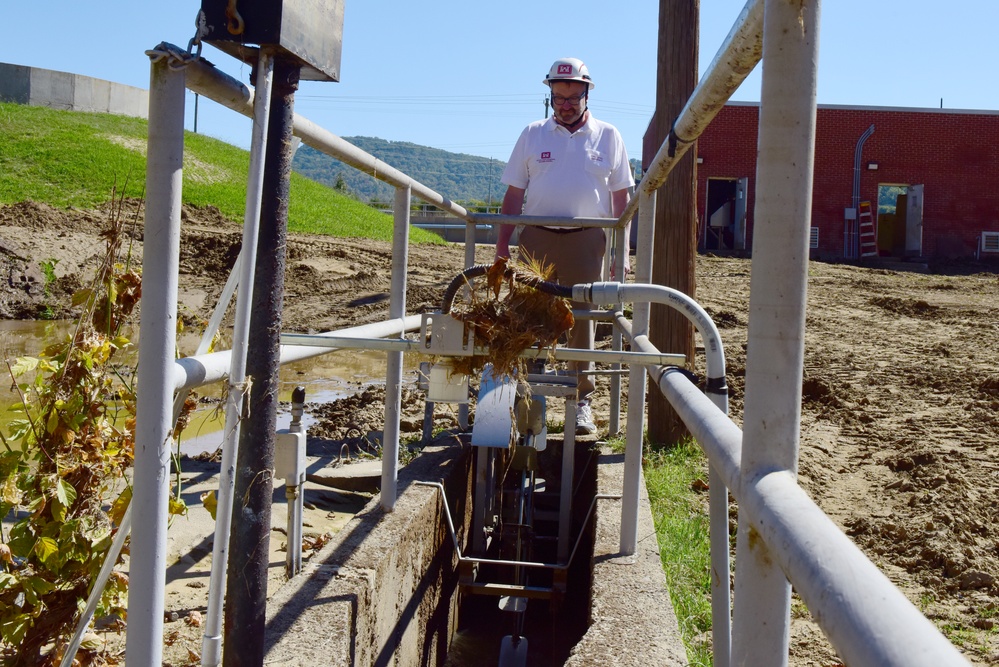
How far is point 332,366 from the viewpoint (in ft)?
33.5

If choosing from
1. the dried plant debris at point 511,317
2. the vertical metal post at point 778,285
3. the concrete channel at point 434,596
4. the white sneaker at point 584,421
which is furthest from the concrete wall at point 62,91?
the vertical metal post at point 778,285

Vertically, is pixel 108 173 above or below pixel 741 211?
below

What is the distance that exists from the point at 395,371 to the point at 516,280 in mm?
855

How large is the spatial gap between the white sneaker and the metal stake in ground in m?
3.40

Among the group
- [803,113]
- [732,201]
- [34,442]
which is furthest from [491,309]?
[732,201]

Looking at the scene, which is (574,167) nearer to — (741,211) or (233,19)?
(233,19)

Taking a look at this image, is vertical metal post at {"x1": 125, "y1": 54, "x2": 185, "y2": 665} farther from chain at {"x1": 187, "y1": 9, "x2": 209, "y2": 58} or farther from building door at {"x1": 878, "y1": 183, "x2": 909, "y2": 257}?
building door at {"x1": 878, "y1": 183, "x2": 909, "y2": 257}

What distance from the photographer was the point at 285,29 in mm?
1642

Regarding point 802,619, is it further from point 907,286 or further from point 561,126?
point 907,286

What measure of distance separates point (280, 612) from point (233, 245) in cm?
1613

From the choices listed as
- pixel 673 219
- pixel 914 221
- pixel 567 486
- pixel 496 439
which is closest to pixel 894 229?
pixel 914 221

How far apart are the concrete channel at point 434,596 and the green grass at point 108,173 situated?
1537 cm

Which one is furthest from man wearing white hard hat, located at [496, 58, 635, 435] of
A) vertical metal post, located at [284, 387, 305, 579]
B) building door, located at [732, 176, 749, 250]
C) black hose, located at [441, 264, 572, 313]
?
building door, located at [732, 176, 749, 250]

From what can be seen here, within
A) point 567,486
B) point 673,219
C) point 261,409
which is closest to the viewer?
point 261,409
